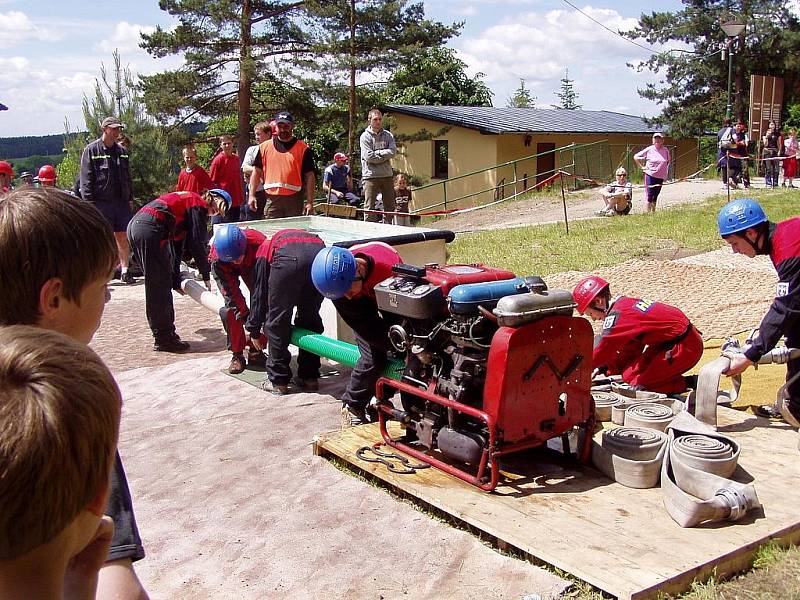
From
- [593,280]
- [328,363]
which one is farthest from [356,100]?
[593,280]

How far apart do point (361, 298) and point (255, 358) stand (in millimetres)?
2516

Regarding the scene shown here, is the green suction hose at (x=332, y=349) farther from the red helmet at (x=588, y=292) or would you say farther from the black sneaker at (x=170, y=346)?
the black sneaker at (x=170, y=346)

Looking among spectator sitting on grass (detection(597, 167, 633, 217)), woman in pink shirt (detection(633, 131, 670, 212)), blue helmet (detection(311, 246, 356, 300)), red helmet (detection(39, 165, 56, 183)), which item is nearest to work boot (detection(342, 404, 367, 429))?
blue helmet (detection(311, 246, 356, 300))

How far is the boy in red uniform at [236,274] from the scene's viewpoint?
6.76 m

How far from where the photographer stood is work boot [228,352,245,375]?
7320mm

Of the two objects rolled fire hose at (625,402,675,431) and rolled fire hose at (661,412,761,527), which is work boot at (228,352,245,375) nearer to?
rolled fire hose at (625,402,675,431)

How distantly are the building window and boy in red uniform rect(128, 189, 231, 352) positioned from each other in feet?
85.4

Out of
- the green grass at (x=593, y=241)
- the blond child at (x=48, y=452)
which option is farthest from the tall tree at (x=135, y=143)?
the blond child at (x=48, y=452)

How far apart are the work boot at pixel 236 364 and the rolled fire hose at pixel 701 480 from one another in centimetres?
395

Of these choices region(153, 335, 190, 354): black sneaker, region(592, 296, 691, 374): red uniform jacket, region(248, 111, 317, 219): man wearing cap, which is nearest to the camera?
region(592, 296, 691, 374): red uniform jacket

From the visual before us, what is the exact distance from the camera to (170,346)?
331 inches

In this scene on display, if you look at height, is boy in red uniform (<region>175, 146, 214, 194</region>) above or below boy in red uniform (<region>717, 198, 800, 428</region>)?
above

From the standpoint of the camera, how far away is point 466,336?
437cm

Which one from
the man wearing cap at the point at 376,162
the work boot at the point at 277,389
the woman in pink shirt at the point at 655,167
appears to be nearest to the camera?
the work boot at the point at 277,389
